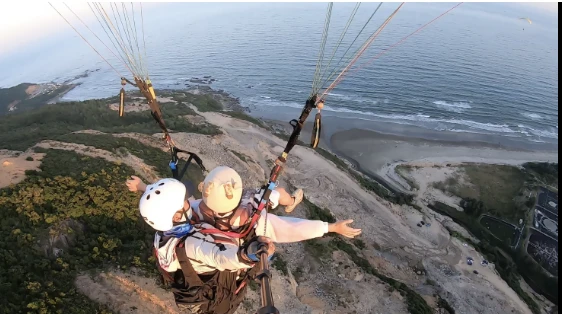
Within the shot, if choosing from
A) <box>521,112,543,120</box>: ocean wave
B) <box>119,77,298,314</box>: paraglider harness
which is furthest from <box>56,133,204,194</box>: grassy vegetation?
<box>521,112,543,120</box>: ocean wave

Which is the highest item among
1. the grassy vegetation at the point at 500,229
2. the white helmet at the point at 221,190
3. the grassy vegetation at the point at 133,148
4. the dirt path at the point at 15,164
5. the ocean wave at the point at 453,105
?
the white helmet at the point at 221,190

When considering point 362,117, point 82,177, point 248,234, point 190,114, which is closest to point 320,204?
point 82,177

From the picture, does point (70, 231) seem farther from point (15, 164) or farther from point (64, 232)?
point (15, 164)

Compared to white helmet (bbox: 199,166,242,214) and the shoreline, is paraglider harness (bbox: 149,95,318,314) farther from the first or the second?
the shoreline

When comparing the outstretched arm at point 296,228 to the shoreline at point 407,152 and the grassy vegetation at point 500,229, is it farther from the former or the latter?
the shoreline at point 407,152

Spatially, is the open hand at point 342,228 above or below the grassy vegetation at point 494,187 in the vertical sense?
above

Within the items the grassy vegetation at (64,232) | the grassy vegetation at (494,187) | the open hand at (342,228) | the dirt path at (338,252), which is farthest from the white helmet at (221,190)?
the grassy vegetation at (494,187)

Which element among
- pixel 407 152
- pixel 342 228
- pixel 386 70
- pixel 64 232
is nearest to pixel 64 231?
pixel 64 232
